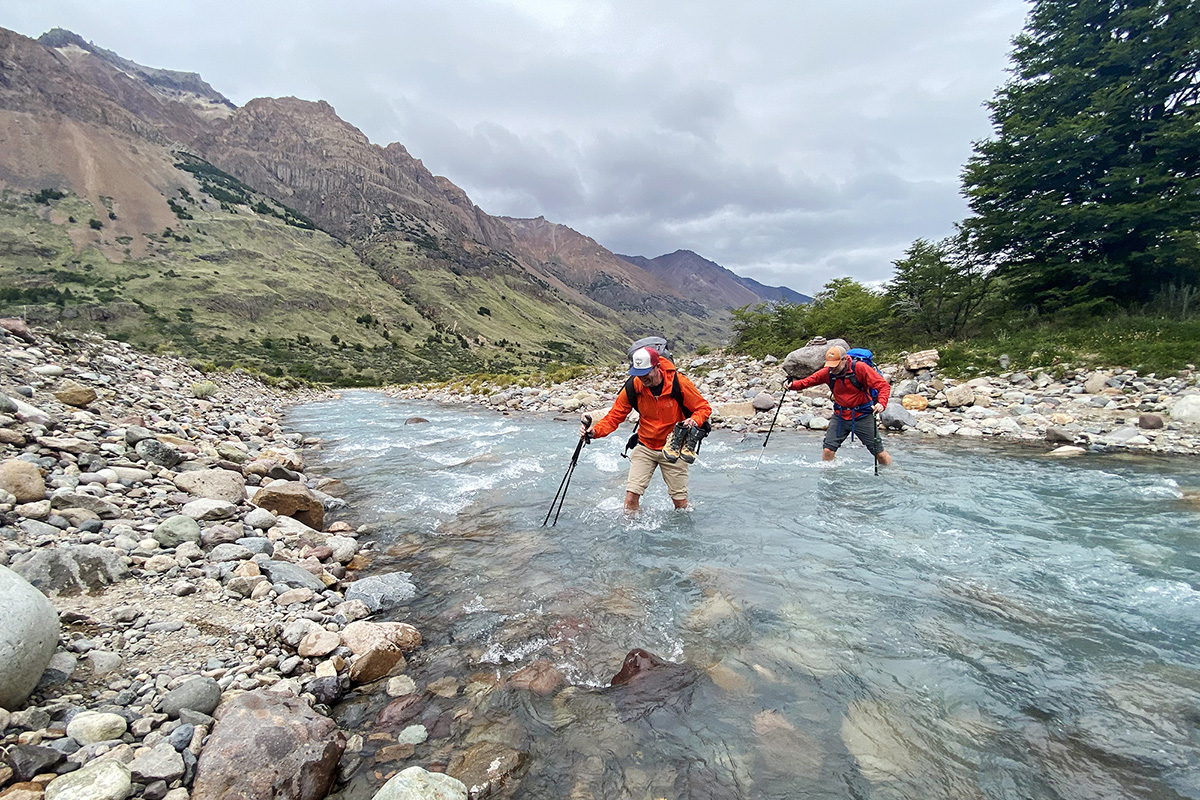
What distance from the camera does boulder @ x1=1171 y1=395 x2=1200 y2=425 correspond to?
11383mm

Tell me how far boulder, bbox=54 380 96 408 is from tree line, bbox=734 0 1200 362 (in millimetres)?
29434

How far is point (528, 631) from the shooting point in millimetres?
5074

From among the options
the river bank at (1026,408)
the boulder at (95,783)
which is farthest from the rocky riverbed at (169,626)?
the river bank at (1026,408)

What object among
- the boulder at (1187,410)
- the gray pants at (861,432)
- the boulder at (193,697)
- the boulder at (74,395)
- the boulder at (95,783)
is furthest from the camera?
the boulder at (1187,410)

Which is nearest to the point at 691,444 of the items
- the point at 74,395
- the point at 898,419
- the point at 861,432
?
the point at 861,432

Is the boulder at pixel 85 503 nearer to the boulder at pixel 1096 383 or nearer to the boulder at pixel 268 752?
the boulder at pixel 268 752

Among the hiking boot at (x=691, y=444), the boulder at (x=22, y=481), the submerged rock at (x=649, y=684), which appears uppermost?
the hiking boot at (x=691, y=444)

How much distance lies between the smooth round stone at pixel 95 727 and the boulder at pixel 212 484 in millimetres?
4751

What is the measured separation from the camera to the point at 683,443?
809cm

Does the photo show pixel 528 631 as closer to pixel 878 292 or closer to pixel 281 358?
pixel 878 292

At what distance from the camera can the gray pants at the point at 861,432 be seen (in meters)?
10.6

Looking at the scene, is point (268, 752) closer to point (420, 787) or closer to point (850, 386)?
point (420, 787)

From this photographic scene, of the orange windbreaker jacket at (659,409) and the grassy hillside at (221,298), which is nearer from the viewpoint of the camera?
the orange windbreaker jacket at (659,409)

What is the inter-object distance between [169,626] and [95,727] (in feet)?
4.50
